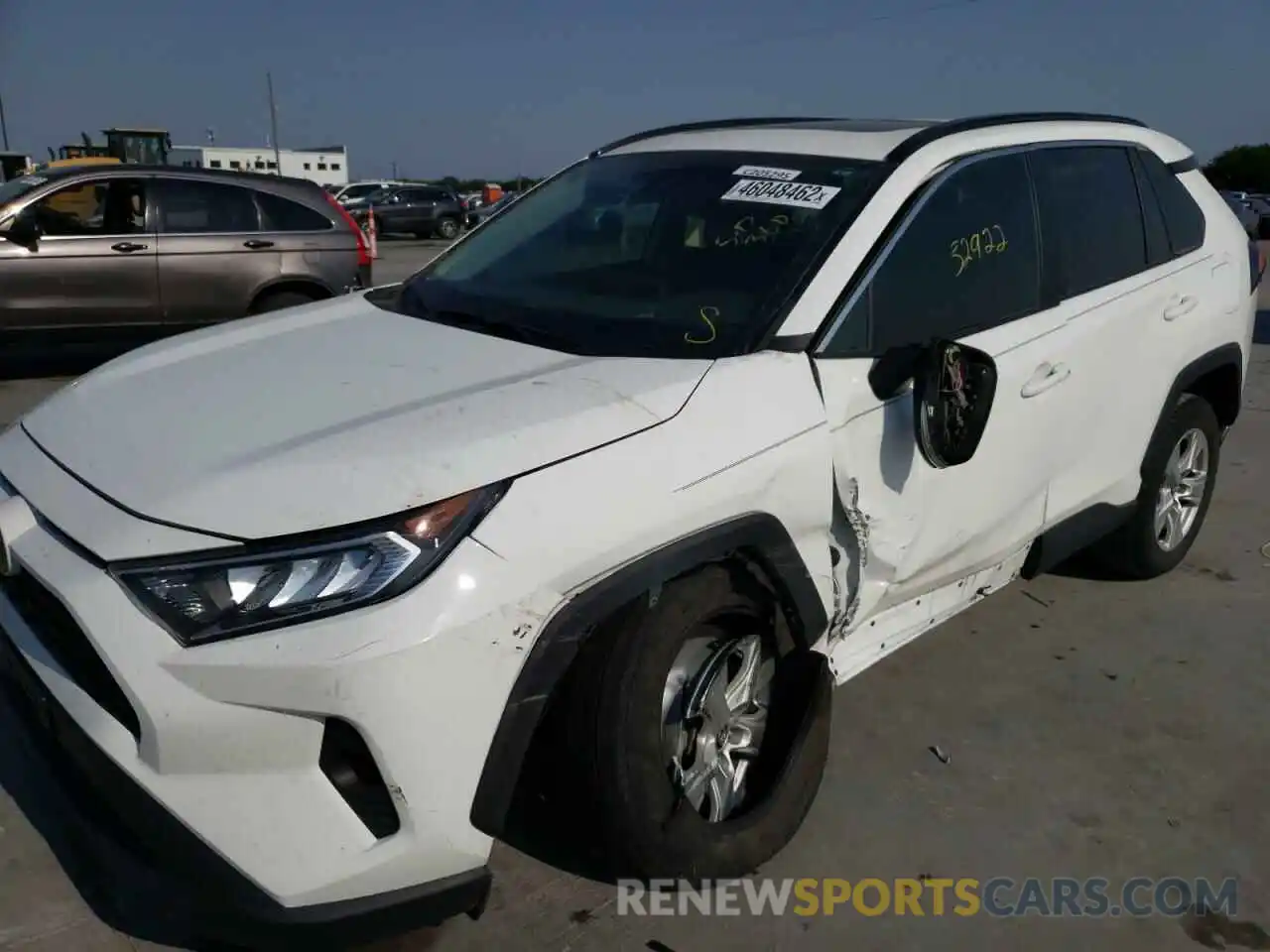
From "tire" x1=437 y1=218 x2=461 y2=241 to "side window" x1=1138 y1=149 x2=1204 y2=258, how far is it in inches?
1143

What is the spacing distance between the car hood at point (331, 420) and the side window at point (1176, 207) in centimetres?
246

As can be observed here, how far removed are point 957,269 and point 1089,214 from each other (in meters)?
0.88

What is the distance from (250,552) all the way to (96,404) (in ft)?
2.99

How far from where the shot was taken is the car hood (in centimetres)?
197

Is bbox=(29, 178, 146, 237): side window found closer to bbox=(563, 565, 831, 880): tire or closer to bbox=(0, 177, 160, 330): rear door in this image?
bbox=(0, 177, 160, 330): rear door

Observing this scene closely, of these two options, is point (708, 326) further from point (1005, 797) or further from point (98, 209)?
point (98, 209)

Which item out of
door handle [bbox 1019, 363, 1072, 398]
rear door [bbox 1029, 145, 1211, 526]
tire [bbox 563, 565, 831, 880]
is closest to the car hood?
tire [bbox 563, 565, 831, 880]

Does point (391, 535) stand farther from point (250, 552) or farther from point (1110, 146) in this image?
point (1110, 146)

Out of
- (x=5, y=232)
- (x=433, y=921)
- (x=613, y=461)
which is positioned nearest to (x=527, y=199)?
(x=613, y=461)

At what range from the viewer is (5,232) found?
25.1 feet

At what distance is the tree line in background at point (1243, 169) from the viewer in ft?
182

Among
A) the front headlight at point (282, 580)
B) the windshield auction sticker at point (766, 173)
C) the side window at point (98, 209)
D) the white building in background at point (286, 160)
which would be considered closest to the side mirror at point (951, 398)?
the windshield auction sticker at point (766, 173)

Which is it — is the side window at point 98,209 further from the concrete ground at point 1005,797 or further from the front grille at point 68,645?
the front grille at point 68,645

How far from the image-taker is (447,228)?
3203 centimetres
